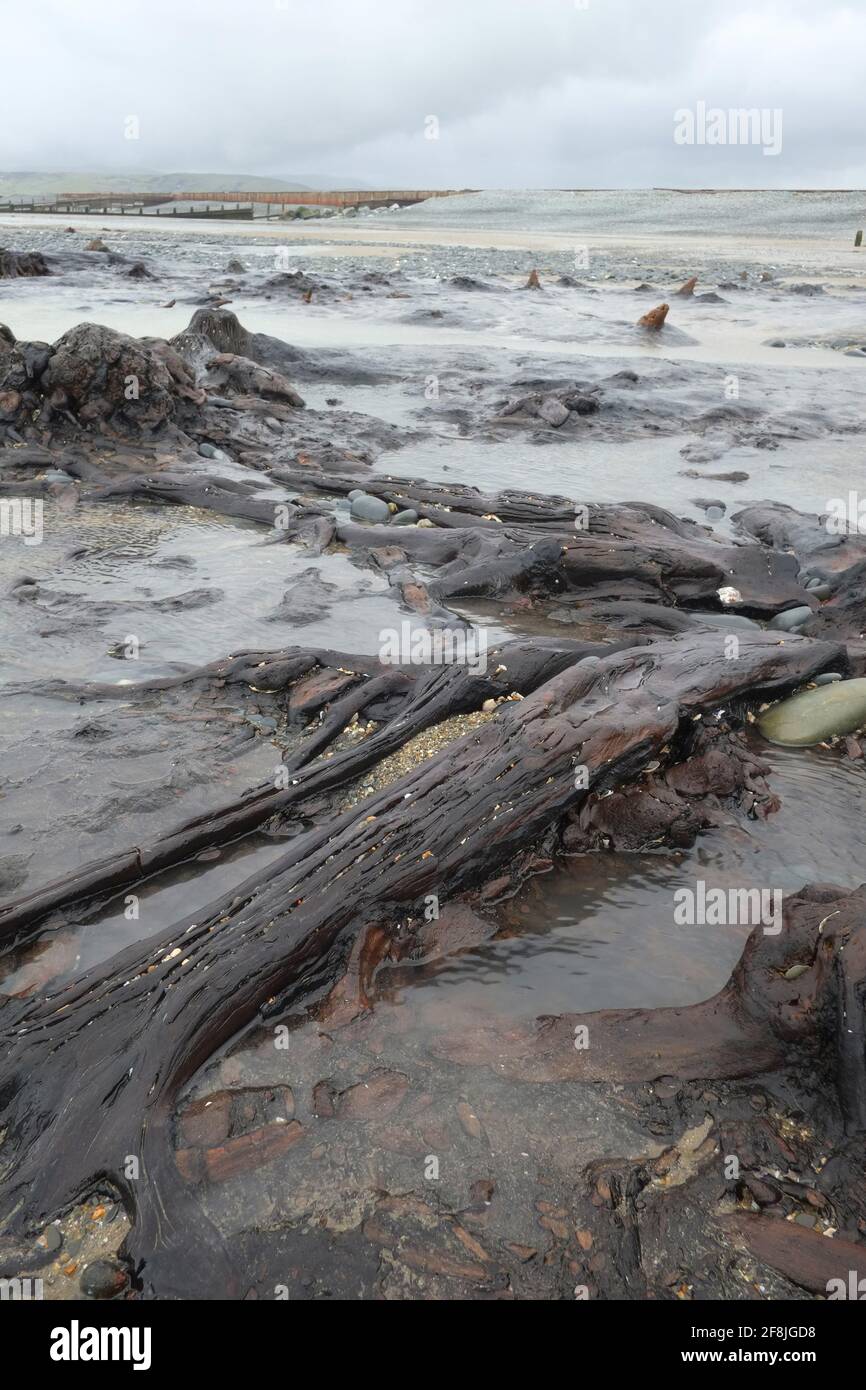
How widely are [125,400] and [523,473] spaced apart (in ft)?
12.9

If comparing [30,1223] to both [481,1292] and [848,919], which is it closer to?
[481,1292]

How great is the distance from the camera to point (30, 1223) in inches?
89.6

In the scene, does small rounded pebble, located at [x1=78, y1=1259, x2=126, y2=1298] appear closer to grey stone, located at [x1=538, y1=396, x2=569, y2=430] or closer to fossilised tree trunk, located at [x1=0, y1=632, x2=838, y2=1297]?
fossilised tree trunk, located at [x1=0, y1=632, x2=838, y2=1297]

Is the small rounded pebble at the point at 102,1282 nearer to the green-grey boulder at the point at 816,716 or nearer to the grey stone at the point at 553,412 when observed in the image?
the green-grey boulder at the point at 816,716

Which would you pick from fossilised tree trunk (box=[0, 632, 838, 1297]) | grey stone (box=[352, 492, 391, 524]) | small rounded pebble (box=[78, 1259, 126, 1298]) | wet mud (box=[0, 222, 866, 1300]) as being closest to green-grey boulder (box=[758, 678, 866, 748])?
wet mud (box=[0, 222, 866, 1300])

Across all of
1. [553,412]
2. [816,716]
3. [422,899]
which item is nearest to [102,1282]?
[422,899]

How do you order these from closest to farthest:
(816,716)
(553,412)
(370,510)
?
(816,716)
(370,510)
(553,412)

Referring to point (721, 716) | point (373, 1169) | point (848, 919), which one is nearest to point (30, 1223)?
point (373, 1169)

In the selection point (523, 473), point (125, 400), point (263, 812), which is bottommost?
point (263, 812)

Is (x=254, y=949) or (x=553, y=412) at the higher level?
(x=553, y=412)

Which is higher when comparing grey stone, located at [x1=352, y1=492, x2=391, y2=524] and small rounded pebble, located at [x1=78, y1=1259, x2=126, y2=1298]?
grey stone, located at [x1=352, y1=492, x2=391, y2=524]

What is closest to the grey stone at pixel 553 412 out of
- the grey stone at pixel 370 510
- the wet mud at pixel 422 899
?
the wet mud at pixel 422 899

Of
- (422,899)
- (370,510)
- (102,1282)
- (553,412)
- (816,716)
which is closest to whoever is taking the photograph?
(102,1282)

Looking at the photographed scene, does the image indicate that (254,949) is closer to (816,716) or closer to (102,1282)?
(102,1282)
